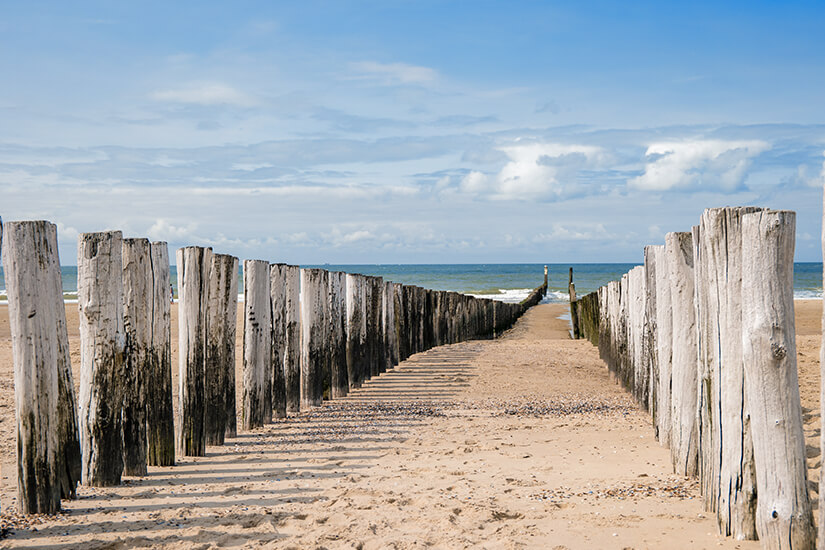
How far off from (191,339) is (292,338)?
5.75ft

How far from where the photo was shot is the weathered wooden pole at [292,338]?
7293 millimetres

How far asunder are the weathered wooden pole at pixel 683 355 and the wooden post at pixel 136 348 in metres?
3.58

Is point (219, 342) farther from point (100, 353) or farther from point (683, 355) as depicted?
point (683, 355)

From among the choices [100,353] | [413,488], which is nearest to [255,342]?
[100,353]

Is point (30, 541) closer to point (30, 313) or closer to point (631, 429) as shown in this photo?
point (30, 313)

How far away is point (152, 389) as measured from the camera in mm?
5121

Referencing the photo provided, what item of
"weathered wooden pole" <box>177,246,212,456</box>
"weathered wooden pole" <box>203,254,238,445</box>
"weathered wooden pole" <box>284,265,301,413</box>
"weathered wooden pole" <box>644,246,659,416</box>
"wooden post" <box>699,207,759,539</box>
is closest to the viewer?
"wooden post" <box>699,207,759,539</box>

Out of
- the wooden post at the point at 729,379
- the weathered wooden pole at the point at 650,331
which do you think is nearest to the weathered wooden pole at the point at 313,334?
the weathered wooden pole at the point at 650,331

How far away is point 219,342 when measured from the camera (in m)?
5.94

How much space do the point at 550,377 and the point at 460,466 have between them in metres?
5.63

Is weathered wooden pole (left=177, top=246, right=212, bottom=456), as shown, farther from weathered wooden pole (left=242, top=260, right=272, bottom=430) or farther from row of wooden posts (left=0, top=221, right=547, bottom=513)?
weathered wooden pole (left=242, top=260, right=272, bottom=430)

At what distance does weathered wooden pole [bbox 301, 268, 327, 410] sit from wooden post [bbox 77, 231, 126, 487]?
303cm

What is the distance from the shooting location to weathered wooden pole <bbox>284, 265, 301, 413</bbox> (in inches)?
287

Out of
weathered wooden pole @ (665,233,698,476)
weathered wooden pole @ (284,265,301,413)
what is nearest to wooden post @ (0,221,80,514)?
weathered wooden pole @ (284,265,301,413)
